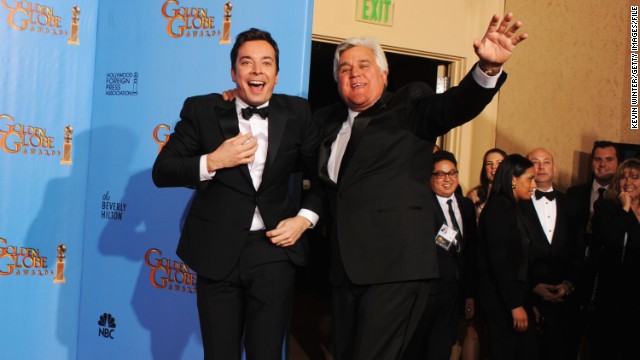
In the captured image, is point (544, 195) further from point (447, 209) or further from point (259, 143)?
point (259, 143)

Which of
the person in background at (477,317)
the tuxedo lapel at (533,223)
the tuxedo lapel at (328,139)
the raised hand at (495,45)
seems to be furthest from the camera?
the person in background at (477,317)

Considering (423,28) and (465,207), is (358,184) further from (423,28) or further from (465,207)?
(423,28)

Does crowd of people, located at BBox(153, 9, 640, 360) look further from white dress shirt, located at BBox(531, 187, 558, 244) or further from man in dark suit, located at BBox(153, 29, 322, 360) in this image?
white dress shirt, located at BBox(531, 187, 558, 244)

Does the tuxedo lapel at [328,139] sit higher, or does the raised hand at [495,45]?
the raised hand at [495,45]

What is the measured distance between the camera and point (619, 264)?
13.3 feet

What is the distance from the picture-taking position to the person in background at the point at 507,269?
3.79m

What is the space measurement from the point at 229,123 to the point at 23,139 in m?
1.89

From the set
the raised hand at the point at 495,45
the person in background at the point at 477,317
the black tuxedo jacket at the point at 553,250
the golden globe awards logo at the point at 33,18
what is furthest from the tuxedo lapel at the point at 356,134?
the golden globe awards logo at the point at 33,18

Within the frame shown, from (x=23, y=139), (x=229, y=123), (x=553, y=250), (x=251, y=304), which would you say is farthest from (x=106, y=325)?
(x=553, y=250)

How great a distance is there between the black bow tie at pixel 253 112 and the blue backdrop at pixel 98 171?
43.1 inches

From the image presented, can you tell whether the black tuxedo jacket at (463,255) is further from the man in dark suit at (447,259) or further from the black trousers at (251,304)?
the black trousers at (251,304)

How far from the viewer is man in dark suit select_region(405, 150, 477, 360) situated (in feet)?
13.0

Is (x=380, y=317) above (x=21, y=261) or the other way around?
above

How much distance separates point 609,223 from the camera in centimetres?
400
